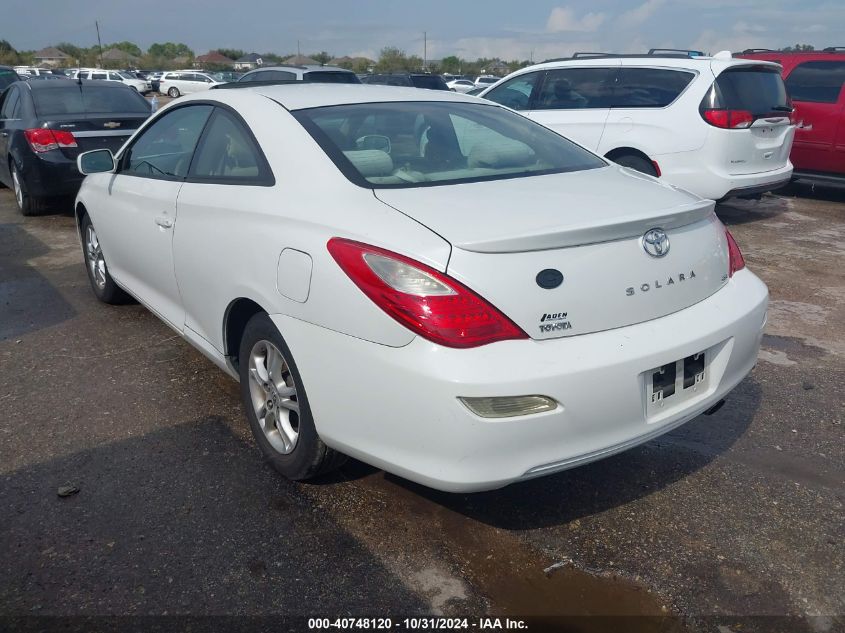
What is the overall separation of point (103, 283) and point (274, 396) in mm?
2718

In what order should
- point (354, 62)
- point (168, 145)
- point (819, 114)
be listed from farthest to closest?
point (354, 62) < point (819, 114) < point (168, 145)

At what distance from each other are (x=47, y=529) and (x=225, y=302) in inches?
42.3

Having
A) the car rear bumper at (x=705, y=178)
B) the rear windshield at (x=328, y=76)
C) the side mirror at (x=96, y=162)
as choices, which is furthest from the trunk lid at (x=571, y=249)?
the rear windshield at (x=328, y=76)

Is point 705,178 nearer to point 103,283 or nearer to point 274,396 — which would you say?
point 103,283

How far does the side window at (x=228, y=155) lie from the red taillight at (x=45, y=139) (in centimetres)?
506

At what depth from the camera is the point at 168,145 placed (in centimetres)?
399

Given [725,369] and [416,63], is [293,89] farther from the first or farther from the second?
[416,63]

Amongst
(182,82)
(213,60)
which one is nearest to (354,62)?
(213,60)

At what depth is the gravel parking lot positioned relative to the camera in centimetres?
237

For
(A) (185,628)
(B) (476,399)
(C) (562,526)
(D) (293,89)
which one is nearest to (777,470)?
(C) (562,526)

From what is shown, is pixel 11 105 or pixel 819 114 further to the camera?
pixel 819 114

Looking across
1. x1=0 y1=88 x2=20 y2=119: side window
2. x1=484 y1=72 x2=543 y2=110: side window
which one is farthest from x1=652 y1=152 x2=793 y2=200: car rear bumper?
x1=0 y1=88 x2=20 y2=119: side window

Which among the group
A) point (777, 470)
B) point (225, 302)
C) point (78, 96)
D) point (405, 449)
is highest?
point (78, 96)

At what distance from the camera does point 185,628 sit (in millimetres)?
2246
